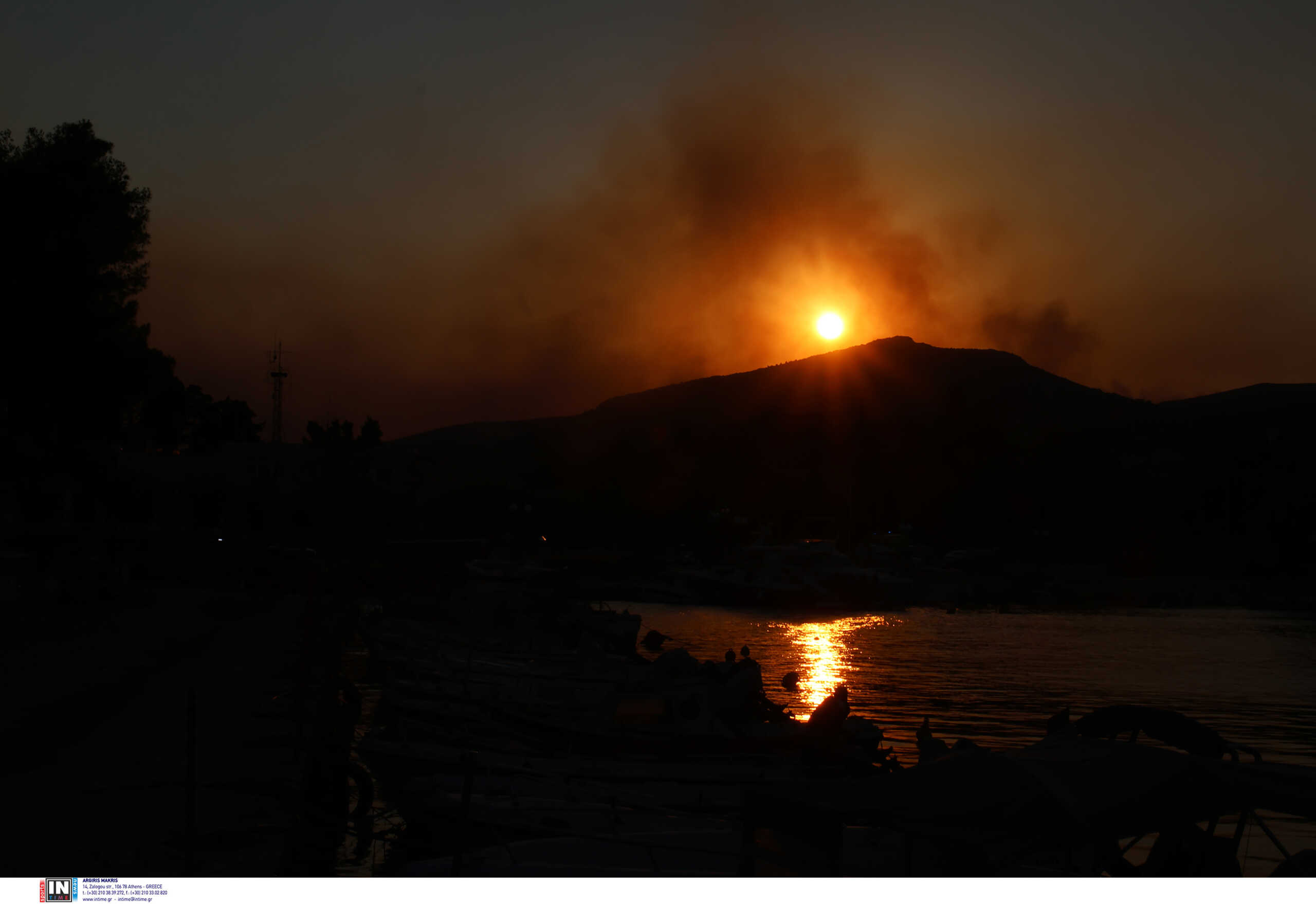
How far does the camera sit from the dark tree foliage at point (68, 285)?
108 feet

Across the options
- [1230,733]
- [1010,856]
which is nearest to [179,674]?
[1010,856]

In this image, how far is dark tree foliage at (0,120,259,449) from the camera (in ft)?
108

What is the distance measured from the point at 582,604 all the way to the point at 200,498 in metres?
34.8

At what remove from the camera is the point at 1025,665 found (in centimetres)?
5616
